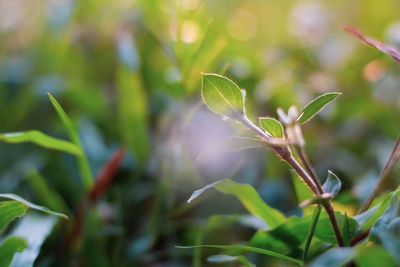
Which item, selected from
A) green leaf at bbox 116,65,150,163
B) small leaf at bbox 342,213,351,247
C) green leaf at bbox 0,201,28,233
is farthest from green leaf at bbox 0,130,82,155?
small leaf at bbox 342,213,351,247

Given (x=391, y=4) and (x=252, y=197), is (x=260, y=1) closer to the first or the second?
(x=391, y=4)

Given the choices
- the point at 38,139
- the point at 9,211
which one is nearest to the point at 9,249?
the point at 9,211

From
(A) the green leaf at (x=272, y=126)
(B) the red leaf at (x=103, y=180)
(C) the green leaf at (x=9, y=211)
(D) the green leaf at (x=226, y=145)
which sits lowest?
(B) the red leaf at (x=103, y=180)

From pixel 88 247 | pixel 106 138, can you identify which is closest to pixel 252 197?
pixel 88 247

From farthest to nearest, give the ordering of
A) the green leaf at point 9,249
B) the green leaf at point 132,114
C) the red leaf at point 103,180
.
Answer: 1. the green leaf at point 132,114
2. the red leaf at point 103,180
3. the green leaf at point 9,249

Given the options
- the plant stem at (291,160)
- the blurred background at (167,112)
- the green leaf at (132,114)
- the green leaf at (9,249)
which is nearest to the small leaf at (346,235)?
the plant stem at (291,160)

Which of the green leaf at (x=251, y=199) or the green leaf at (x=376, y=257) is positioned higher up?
the green leaf at (x=376, y=257)

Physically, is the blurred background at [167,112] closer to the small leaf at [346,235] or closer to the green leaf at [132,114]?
the green leaf at [132,114]

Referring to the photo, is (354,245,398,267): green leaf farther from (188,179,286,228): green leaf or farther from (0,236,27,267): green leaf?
(0,236,27,267): green leaf
